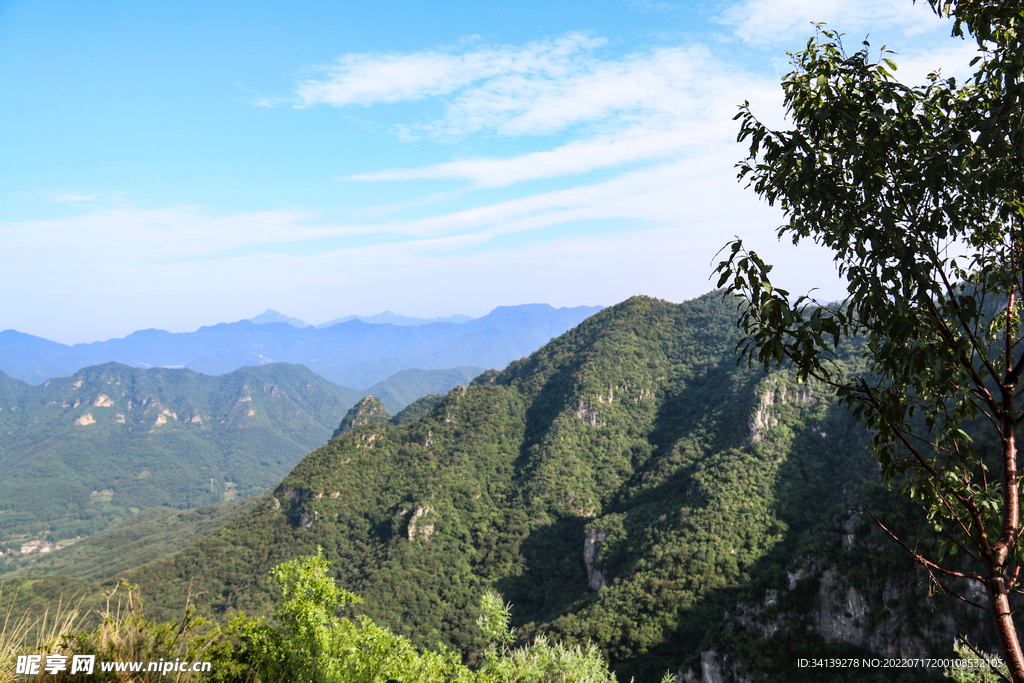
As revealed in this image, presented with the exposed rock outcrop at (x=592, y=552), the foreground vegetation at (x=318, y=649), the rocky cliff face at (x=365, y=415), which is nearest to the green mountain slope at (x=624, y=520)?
the exposed rock outcrop at (x=592, y=552)

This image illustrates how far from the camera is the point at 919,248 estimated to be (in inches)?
188

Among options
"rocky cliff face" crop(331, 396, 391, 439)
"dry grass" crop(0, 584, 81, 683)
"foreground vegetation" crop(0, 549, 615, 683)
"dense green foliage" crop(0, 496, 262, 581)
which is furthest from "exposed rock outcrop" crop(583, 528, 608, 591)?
"dense green foliage" crop(0, 496, 262, 581)

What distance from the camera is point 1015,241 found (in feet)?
17.3

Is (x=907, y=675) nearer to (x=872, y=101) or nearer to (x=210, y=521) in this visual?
(x=872, y=101)

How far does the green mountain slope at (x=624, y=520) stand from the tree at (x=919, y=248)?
32.7 meters

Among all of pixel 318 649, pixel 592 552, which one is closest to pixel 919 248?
pixel 318 649

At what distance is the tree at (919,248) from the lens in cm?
461

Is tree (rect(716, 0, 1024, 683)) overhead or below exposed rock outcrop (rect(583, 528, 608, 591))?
overhead

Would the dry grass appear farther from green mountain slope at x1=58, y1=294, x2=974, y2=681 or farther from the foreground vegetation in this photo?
green mountain slope at x1=58, y1=294, x2=974, y2=681

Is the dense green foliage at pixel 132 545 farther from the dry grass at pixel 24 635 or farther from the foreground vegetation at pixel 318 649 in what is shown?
the dry grass at pixel 24 635

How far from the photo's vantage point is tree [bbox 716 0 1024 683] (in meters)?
4.61

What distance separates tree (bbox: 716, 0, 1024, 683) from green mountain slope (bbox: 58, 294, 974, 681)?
32692 mm

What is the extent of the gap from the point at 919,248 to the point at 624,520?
73171 mm

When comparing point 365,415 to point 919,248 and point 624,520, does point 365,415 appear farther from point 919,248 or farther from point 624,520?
point 919,248
